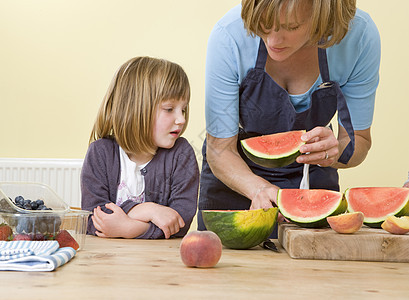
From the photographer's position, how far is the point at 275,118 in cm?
198

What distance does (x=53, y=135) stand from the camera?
4070 mm

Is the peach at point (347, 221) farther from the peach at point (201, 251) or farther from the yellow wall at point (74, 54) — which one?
the yellow wall at point (74, 54)

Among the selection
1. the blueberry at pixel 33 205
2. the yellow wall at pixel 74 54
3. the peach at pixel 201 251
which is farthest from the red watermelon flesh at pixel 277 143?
the yellow wall at pixel 74 54

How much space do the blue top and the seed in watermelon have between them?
0.62 m

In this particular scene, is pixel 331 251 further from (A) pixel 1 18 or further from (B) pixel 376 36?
(A) pixel 1 18

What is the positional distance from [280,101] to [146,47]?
2298 mm

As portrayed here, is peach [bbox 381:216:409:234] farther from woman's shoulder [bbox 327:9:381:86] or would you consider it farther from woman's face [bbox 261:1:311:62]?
woman's shoulder [bbox 327:9:381:86]

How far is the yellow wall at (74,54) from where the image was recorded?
13.1 feet

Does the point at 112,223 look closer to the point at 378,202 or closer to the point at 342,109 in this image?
the point at 378,202

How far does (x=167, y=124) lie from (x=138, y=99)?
15 centimetres

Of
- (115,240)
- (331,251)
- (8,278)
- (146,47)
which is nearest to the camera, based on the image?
(8,278)

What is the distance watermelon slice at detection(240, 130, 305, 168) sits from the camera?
5.26ft

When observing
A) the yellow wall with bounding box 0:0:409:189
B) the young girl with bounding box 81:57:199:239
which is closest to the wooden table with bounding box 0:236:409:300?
the young girl with bounding box 81:57:199:239

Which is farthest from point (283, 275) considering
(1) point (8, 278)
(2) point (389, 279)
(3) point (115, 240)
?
(3) point (115, 240)
